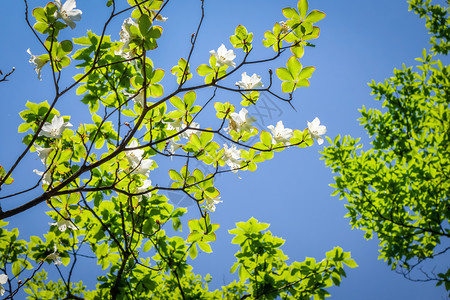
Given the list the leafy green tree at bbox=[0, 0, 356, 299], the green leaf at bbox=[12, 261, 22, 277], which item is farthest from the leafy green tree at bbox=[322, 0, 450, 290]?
the green leaf at bbox=[12, 261, 22, 277]

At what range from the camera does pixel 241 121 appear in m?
1.49

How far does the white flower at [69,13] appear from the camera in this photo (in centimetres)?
119

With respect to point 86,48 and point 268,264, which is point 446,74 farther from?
point 86,48

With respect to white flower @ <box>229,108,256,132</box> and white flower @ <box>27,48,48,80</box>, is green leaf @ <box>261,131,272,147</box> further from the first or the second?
white flower @ <box>27,48,48,80</box>

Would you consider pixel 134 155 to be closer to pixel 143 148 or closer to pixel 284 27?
pixel 143 148

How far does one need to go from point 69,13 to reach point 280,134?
3.68 ft

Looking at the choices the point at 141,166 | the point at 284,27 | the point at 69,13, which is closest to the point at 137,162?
the point at 141,166

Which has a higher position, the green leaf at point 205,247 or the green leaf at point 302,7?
the green leaf at point 302,7

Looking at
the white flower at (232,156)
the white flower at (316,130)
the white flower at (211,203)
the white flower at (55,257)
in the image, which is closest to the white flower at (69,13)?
the white flower at (232,156)

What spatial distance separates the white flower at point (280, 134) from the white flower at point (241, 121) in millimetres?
116

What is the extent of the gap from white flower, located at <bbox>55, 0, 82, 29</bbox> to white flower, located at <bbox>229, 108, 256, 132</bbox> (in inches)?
32.6

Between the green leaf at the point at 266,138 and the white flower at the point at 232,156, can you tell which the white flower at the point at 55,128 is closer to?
the white flower at the point at 232,156

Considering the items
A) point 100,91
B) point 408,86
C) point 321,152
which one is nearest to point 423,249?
point 321,152

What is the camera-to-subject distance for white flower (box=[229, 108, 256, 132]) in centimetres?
148
